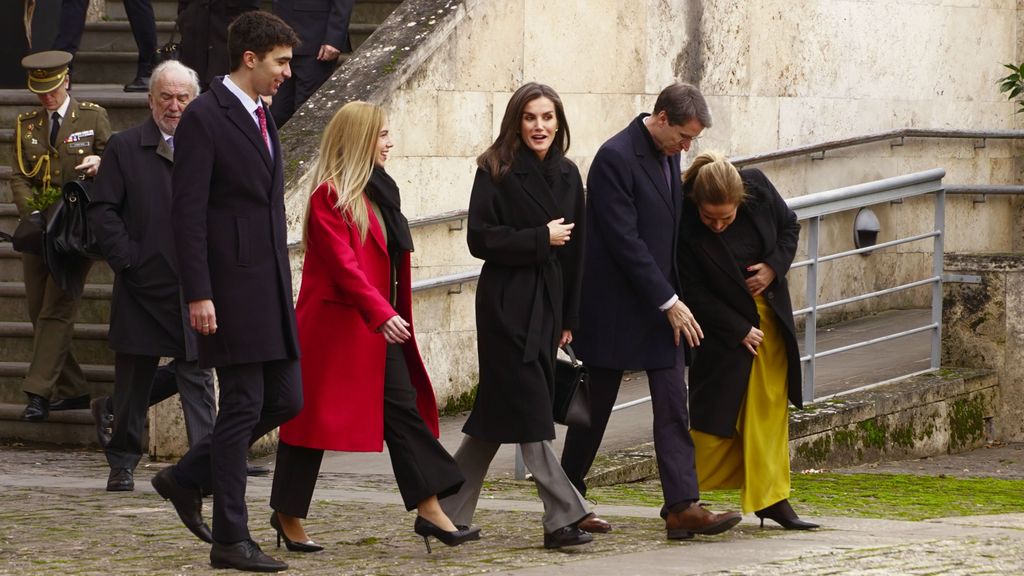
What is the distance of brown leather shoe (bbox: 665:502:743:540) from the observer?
6918 mm

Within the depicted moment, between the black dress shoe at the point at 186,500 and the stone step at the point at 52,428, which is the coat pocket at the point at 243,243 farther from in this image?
the stone step at the point at 52,428

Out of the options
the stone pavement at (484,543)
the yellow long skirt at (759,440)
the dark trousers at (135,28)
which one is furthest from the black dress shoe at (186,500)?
the dark trousers at (135,28)

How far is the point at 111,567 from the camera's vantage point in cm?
627

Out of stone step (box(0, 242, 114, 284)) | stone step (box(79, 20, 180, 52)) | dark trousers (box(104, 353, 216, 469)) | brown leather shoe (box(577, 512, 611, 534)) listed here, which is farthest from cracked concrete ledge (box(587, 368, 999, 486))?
stone step (box(79, 20, 180, 52))

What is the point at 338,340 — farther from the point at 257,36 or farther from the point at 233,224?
the point at 257,36

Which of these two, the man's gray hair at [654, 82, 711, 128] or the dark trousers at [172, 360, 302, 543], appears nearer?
the dark trousers at [172, 360, 302, 543]

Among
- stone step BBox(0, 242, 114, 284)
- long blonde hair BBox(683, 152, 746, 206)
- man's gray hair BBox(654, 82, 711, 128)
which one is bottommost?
stone step BBox(0, 242, 114, 284)

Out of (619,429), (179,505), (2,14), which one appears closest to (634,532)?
(179,505)

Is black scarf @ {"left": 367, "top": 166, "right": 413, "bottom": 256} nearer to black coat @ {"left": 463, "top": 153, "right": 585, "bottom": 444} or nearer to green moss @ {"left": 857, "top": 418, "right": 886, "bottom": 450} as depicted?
black coat @ {"left": 463, "top": 153, "right": 585, "bottom": 444}

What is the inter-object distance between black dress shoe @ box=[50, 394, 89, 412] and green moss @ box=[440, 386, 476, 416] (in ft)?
6.62

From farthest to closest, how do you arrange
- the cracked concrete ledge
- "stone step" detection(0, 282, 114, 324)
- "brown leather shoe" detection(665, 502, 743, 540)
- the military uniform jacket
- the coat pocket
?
"stone step" detection(0, 282, 114, 324) → the military uniform jacket → the cracked concrete ledge → "brown leather shoe" detection(665, 502, 743, 540) → the coat pocket

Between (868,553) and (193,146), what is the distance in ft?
8.87

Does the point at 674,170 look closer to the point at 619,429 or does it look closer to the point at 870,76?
the point at 619,429

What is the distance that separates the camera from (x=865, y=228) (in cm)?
1341
